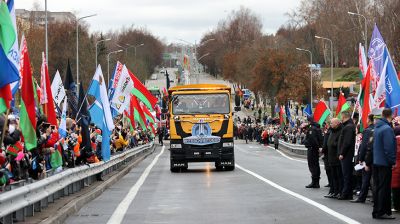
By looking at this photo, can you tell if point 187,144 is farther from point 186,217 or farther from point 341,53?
point 341,53

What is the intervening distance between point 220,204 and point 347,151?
9.24ft

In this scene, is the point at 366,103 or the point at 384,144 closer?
the point at 384,144

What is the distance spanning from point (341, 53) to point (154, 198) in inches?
4307

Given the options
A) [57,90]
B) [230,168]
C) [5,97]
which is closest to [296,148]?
[230,168]

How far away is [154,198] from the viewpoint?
21.5 metres

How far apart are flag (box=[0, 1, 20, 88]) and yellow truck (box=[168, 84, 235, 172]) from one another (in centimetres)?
1939

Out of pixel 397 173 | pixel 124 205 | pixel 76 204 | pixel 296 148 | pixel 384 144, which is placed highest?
pixel 384 144

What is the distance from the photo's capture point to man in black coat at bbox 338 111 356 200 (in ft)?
65.3

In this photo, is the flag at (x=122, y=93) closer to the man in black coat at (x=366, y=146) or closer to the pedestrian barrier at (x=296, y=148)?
the man in black coat at (x=366, y=146)

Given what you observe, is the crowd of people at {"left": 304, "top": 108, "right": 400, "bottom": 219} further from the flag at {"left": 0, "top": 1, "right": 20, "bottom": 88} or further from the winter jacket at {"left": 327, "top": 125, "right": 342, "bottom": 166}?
the flag at {"left": 0, "top": 1, "right": 20, "bottom": 88}

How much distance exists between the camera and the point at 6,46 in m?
13.8

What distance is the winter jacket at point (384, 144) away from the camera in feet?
52.4

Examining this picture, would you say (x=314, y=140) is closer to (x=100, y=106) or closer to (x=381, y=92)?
(x=381, y=92)

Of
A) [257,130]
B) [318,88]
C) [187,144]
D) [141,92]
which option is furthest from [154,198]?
[318,88]
